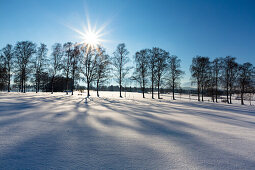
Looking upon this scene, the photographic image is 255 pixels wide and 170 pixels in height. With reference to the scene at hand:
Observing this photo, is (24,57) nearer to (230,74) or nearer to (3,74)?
(3,74)

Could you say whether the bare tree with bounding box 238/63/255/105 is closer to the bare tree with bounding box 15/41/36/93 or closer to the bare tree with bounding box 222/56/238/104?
the bare tree with bounding box 222/56/238/104

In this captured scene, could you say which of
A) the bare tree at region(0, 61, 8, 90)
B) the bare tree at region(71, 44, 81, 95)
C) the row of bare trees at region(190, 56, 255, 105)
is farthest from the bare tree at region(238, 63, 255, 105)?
the bare tree at region(0, 61, 8, 90)

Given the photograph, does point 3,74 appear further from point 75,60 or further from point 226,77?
point 226,77

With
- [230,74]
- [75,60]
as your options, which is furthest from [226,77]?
[75,60]

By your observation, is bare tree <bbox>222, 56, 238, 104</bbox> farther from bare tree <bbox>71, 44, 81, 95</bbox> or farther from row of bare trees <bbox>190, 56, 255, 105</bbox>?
bare tree <bbox>71, 44, 81, 95</bbox>

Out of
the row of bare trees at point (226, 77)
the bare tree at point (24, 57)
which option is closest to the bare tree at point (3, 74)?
the bare tree at point (24, 57)

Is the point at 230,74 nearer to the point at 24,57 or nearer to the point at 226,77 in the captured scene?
the point at 226,77

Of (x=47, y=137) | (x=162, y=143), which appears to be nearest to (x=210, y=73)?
(x=162, y=143)

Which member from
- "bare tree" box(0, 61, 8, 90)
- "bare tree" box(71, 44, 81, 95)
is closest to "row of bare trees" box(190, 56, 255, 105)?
"bare tree" box(71, 44, 81, 95)

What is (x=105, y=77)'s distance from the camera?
2238 centimetres

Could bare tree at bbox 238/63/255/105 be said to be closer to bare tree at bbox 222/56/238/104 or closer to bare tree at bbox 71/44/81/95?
bare tree at bbox 222/56/238/104

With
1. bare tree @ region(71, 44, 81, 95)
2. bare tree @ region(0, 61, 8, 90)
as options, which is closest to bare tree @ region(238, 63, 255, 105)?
bare tree @ region(71, 44, 81, 95)

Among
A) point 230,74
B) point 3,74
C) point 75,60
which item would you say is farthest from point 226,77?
point 3,74

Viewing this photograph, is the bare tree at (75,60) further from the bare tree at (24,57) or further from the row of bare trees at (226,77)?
the row of bare trees at (226,77)
